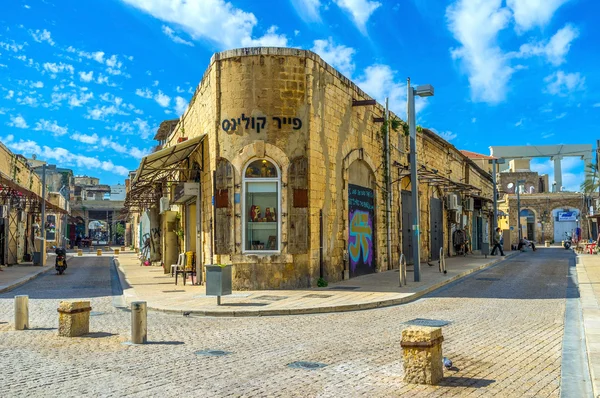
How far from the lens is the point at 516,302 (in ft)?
38.5

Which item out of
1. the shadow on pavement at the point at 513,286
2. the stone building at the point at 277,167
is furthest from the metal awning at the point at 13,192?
the shadow on pavement at the point at 513,286

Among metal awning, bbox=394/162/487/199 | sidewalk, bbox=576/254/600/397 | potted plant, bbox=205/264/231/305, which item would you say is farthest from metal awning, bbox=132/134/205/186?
sidewalk, bbox=576/254/600/397

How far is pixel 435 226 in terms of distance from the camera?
2688 cm

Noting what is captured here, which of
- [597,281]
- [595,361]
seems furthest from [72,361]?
[597,281]

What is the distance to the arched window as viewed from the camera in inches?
576

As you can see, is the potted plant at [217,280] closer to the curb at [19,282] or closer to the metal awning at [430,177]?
the curb at [19,282]

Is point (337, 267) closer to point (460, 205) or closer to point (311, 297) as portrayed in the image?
point (311, 297)

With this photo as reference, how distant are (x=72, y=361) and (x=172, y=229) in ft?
52.7

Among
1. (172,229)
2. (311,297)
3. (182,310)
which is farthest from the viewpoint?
(172,229)

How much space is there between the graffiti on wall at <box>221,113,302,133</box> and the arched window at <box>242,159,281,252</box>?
3.14 feet

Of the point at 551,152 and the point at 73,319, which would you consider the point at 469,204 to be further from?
the point at 551,152

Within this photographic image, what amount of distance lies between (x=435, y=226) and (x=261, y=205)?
14496 millimetres

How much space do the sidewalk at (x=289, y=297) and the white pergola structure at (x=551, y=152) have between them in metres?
56.1

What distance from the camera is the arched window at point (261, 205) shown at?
48.0 ft
